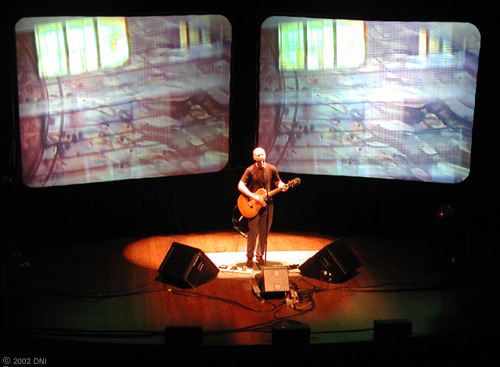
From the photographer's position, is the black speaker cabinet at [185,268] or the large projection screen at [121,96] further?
the large projection screen at [121,96]

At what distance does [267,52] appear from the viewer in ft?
28.5

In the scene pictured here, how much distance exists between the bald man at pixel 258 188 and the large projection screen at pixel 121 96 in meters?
1.40

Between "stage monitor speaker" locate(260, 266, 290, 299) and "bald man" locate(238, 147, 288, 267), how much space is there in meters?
0.61

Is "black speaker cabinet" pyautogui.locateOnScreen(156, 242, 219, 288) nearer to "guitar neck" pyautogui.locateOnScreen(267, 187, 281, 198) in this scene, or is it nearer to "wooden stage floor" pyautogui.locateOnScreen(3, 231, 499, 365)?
"wooden stage floor" pyautogui.locateOnScreen(3, 231, 499, 365)

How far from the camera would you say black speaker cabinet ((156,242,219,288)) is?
23.8ft

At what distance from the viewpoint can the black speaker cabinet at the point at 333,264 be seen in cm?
746

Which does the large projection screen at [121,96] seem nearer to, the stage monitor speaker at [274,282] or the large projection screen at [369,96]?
the large projection screen at [369,96]

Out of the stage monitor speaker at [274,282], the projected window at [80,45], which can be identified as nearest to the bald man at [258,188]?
the stage monitor speaker at [274,282]

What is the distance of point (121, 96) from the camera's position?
818 cm

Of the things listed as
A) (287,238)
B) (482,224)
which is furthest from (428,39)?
(287,238)

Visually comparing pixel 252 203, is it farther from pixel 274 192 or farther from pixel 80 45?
pixel 80 45

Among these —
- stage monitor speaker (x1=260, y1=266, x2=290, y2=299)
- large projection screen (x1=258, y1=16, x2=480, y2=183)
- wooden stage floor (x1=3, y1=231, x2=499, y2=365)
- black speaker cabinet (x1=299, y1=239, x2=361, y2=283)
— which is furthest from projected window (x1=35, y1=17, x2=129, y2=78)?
black speaker cabinet (x1=299, y1=239, x2=361, y2=283)

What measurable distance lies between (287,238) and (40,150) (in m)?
3.57

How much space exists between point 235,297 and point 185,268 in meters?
0.67
